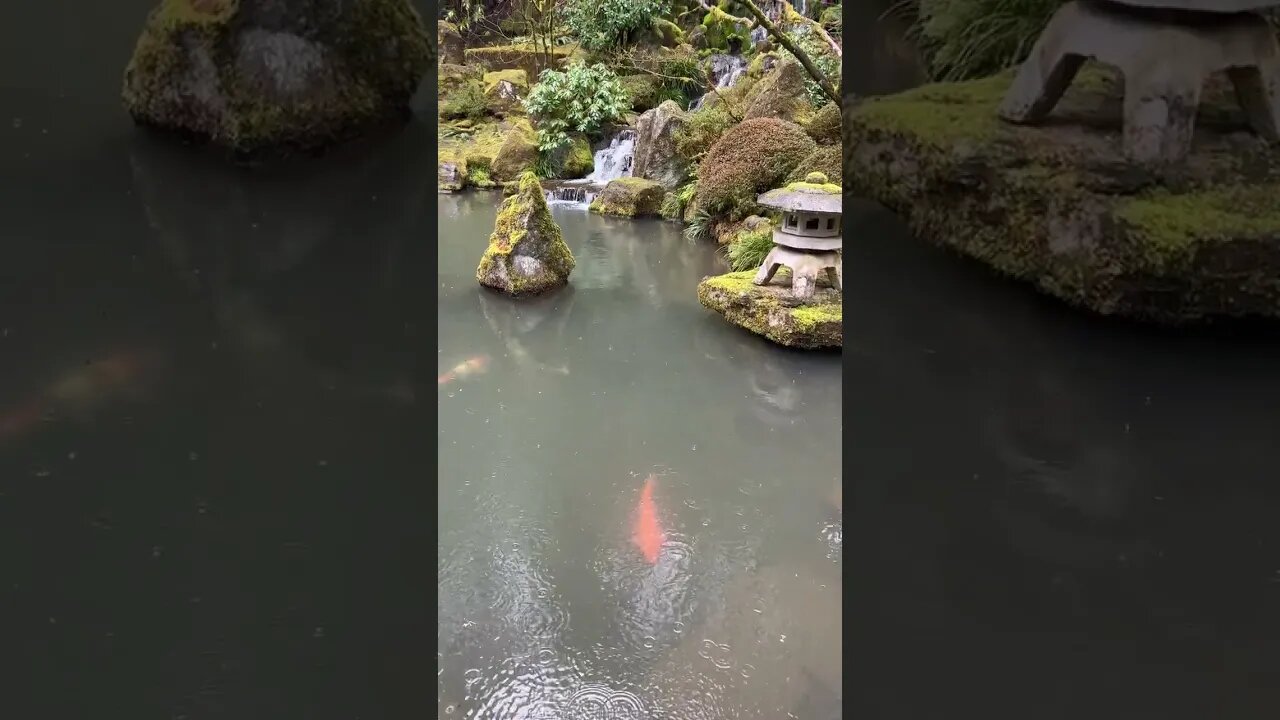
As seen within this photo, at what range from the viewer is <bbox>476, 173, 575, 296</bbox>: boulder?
477 cm

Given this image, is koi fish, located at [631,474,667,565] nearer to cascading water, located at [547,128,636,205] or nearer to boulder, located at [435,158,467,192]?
cascading water, located at [547,128,636,205]

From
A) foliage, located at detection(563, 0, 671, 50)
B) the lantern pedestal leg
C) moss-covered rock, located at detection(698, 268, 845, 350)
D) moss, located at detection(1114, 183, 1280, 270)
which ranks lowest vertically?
moss-covered rock, located at detection(698, 268, 845, 350)

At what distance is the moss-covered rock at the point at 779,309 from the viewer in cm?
393

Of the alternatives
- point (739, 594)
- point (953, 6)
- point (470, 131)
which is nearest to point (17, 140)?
point (953, 6)

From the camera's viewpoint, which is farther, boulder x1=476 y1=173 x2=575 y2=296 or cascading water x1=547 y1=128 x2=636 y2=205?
cascading water x1=547 y1=128 x2=636 y2=205

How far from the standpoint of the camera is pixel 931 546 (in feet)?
3.01

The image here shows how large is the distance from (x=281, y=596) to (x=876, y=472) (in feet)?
2.15

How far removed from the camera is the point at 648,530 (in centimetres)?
274

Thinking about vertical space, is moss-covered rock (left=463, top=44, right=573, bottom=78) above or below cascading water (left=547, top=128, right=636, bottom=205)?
above

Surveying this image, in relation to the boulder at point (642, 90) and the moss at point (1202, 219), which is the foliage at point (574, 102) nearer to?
the boulder at point (642, 90)

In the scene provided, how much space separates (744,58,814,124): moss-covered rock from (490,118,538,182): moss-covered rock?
2340mm

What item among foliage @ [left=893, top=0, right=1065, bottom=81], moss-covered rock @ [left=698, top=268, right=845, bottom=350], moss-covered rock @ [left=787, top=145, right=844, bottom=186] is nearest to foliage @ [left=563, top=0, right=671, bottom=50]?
moss-covered rock @ [left=787, top=145, right=844, bottom=186]

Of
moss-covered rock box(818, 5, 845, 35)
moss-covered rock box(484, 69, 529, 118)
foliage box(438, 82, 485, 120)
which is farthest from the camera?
moss-covered rock box(484, 69, 529, 118)

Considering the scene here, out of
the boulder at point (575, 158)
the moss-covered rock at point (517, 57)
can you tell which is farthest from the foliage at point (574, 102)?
the moss-covered rock at point (517, 57)
